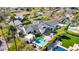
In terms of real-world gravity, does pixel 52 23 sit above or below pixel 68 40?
above

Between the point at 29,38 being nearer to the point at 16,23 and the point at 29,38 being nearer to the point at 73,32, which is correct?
the point at 16,23

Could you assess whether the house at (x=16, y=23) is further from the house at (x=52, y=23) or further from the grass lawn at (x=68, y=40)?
the grass lawn at (x=68, y=40)

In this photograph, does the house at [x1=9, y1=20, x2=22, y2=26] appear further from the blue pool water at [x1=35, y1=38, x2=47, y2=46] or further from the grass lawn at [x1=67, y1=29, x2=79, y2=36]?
the grass lawn at [x1=67, y1=29, x2=79, y2=36]

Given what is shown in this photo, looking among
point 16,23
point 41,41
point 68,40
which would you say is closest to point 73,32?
point 68,40

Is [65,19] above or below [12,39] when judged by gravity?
above

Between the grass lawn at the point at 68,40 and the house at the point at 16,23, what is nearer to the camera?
the grass lawn at the point at 68,40

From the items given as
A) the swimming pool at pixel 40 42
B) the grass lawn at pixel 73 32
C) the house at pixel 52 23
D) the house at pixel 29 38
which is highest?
the house at pixel 52 23

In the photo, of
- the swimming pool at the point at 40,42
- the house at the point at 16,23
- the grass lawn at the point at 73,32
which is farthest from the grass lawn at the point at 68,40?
the house at the point at 16,23
